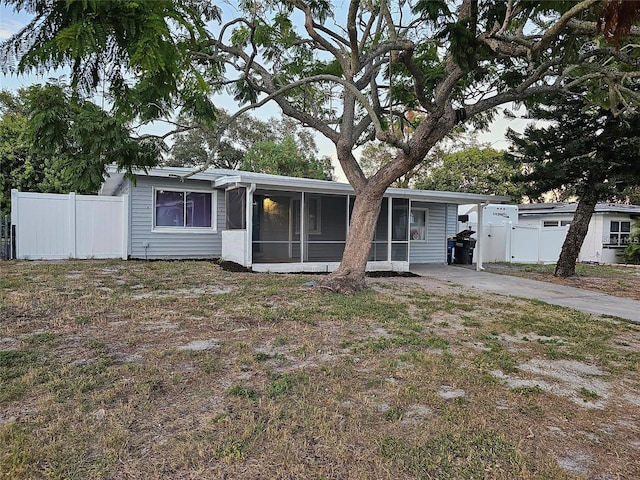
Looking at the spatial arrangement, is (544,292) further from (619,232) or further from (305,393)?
(619,232)

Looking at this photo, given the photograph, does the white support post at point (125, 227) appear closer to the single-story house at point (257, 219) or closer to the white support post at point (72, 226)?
the single-story house at point (257, 219)

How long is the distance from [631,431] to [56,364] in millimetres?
4360

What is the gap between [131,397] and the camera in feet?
9.38

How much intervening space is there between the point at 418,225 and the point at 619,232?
11.3 metres

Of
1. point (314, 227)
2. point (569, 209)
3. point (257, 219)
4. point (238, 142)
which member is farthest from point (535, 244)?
point (238, 142)

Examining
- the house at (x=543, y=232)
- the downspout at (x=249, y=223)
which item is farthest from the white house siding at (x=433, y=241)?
the downspout at (x=249, y=223)

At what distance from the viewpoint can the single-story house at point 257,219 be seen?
1069cm

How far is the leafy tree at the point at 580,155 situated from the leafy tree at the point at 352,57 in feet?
6.55

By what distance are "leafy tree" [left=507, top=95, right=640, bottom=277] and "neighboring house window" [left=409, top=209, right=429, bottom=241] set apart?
3.48 metres

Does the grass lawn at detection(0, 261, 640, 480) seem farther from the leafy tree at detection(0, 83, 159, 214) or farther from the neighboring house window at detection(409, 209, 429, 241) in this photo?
the neighboring house window at detection(409, 209, 429, 241)

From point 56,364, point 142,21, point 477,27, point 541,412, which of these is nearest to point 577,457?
point 541,412

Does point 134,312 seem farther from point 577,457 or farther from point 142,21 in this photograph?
point 577,457

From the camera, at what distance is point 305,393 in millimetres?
3021

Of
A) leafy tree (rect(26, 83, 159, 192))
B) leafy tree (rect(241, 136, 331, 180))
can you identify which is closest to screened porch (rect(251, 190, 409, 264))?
leafy tree (rect(26, 83, 159, 192))
